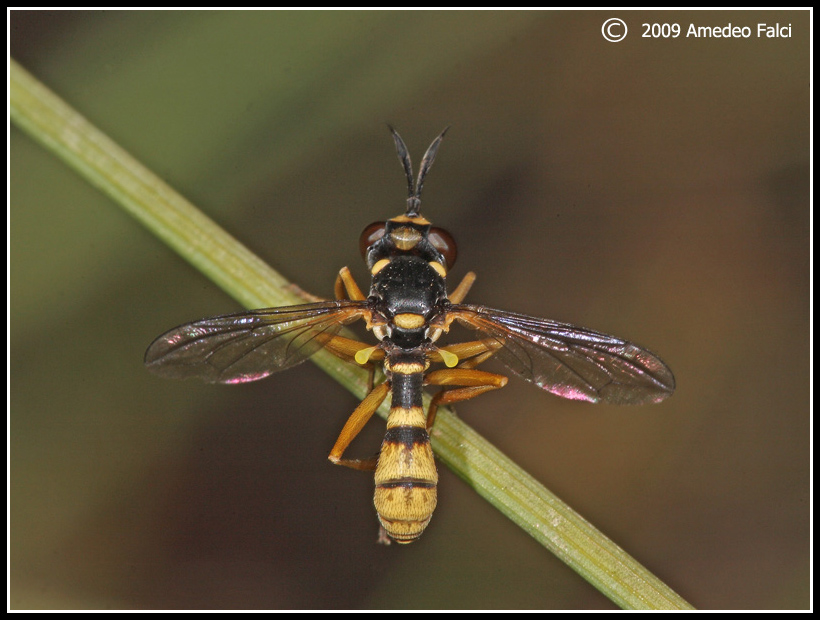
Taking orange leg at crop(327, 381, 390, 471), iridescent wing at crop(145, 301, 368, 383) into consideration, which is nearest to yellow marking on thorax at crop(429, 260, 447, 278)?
iridescent wing at crop(145, 301, 368, 383)

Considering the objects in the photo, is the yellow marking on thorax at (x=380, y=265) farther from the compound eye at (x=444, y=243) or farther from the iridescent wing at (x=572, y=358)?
the iridescent wing at (x=572, y=358)

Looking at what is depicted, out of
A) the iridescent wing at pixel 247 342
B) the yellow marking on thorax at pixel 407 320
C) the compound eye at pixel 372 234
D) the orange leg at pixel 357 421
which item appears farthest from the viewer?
the compound eye at pixel 372 234

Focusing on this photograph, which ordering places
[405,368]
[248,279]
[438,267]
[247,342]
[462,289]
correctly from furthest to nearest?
1. [462,289]
2. [438,267]
3. [405,368]
4. [247,342]
5. [248,279]

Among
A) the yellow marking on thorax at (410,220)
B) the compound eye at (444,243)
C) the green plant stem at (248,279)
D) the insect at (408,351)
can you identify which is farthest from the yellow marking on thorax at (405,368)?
the yellow marking on thorax at (410,220)

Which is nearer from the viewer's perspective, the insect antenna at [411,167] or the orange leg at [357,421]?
the orange leg at [357,421]

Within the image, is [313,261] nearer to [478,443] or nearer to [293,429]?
[293,429]

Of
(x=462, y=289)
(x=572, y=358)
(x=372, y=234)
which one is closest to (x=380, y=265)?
(x=372, y=234)

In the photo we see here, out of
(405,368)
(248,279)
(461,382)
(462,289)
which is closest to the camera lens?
(248,279)

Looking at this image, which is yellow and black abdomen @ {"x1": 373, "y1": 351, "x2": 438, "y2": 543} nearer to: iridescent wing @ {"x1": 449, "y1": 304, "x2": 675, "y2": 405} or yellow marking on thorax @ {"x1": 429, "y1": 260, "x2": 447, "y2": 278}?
iridescent wing @ {"x1": 449, "y1": 304, "x2": 675, "y2": 405}

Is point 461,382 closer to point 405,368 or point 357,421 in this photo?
point 405,368
